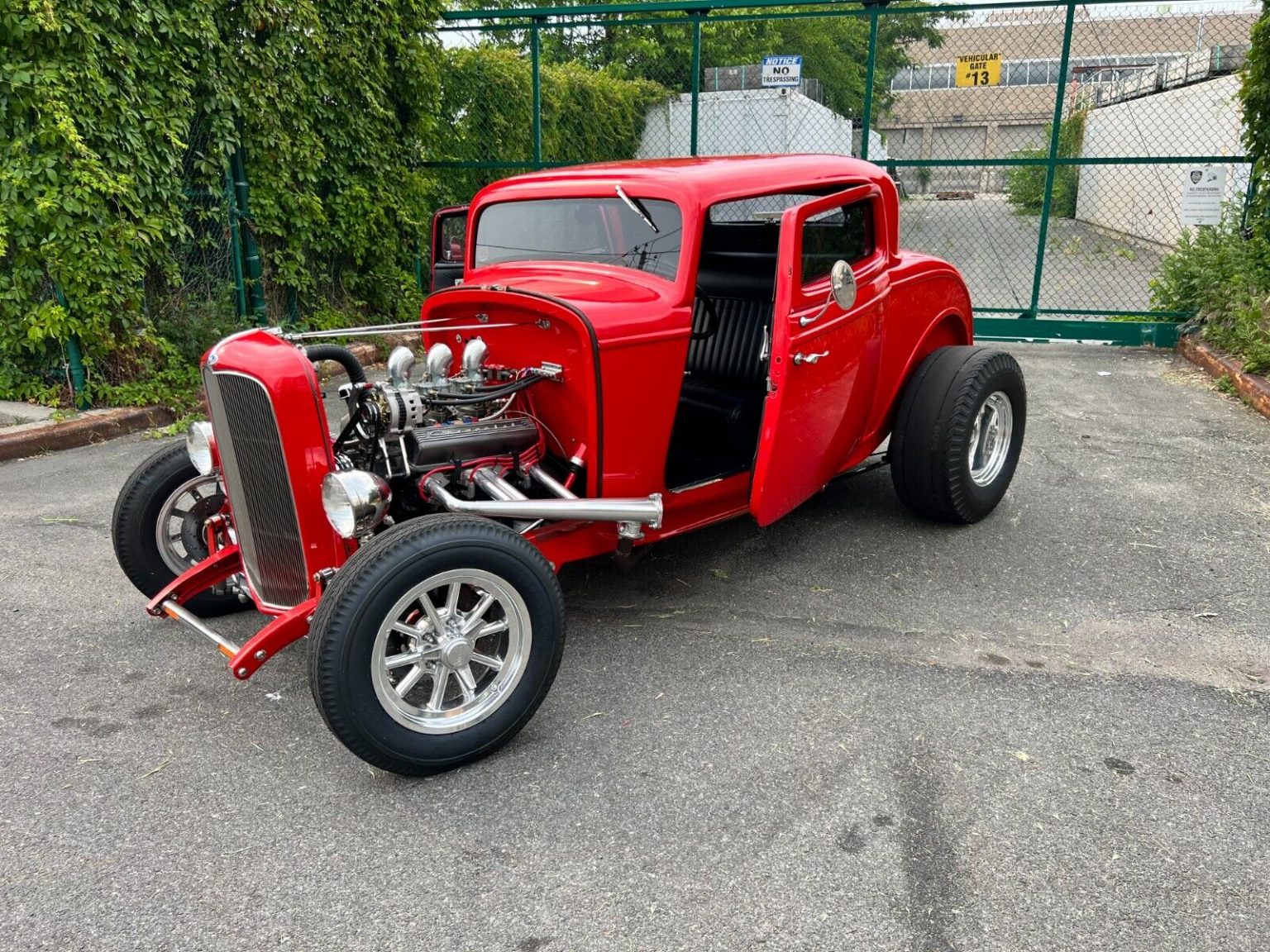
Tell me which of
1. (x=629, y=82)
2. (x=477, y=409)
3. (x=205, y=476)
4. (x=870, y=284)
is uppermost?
(x=629, y=82)

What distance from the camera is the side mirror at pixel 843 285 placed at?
11.8 ft

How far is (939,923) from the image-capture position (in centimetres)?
222

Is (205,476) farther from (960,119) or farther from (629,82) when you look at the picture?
(960,119)

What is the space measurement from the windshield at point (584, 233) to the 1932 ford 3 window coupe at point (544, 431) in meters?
0.01

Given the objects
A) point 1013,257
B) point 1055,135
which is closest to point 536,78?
point 1055,135

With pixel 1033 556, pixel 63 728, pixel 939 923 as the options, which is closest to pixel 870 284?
pixel 1033 556

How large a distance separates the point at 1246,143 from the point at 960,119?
4.60 m

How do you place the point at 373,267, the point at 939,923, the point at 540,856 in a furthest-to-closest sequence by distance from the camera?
the point at 373,267 → the point at 540,856 → the point at 939,923

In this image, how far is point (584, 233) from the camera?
407 cm

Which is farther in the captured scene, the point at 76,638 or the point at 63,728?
the point at 76,638

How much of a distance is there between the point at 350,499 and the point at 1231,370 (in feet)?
24.3

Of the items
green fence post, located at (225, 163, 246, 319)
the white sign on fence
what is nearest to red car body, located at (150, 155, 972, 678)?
green fence post, located at (225, 163, 246, 319)

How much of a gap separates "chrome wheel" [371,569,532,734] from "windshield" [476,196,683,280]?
154 cm

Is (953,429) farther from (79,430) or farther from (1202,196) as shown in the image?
(1202,196)
